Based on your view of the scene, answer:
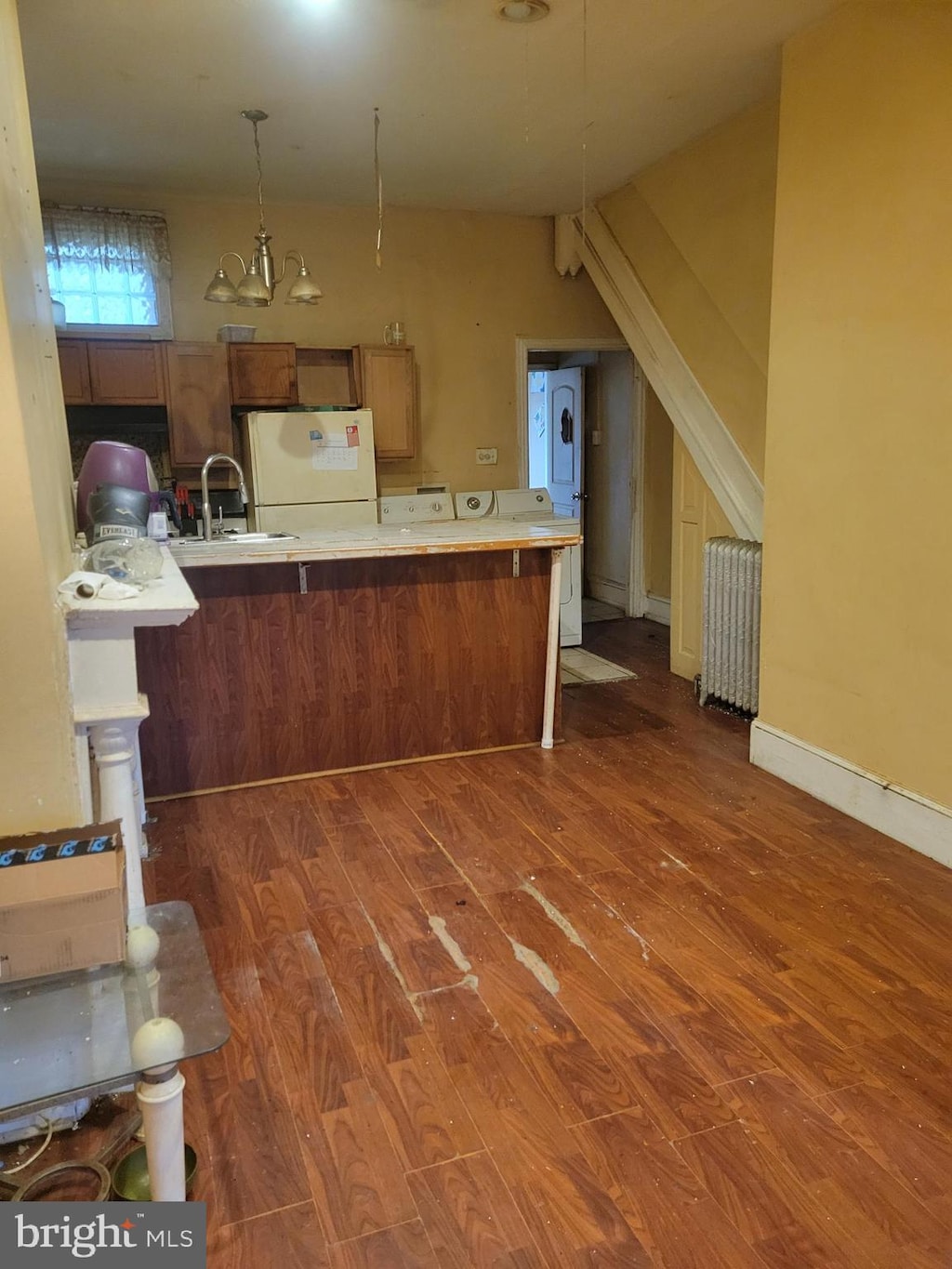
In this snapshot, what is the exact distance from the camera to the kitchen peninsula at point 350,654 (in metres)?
3.42

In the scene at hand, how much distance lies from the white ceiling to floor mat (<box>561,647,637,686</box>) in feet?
8.96

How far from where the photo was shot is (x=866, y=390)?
2926 millimetres

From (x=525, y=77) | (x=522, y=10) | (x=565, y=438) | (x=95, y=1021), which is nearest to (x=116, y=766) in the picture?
(x=95, y=1021)

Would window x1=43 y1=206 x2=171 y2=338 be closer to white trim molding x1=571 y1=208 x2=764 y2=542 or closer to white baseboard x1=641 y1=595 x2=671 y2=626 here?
white trim molding x1=571 y1=208 x2=764 y2=542

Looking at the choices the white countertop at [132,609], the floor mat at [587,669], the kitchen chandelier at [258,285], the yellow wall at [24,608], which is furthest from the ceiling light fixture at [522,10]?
the floor mat at [587,669]

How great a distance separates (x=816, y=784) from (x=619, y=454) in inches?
147

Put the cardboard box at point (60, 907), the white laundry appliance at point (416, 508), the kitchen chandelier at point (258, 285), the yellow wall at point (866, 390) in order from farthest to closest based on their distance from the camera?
the white laundry appliance at point (416, 508), the kitchen chandelier at point (258, 285), the yellow wall at point (866, 390), the cardboard box at point (60, 907)

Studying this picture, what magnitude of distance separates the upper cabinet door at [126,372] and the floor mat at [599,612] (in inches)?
131

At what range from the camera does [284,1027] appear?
6.88ft

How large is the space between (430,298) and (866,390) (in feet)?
11.1

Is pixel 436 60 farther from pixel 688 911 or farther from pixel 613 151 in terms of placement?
pixel 688 911

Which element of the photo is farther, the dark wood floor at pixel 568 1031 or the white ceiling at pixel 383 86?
the white ceiling at pixel 383 86

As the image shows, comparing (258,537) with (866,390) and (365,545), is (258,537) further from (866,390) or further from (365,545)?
(866,390)

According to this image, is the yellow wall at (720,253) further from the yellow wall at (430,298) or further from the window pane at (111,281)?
the window pane at (111,281)
